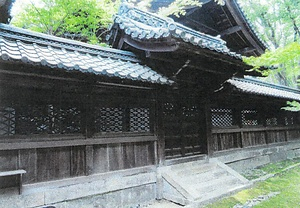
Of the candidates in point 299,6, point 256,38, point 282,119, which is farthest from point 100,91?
point 299,6

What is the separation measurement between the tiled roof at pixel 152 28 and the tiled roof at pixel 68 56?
785mm

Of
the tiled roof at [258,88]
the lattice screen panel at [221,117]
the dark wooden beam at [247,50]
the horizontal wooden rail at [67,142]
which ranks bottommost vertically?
the horizontal wooden rail at [67,142]

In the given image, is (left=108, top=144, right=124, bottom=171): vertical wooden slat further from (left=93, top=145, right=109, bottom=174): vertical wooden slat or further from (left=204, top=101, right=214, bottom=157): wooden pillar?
(left=204, top=101, right=214, bottom=157): wooden pillar

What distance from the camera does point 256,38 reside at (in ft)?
36.9

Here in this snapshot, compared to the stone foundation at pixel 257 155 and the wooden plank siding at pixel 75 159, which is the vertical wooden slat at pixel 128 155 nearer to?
the wooden plank siding at pixel 75 159

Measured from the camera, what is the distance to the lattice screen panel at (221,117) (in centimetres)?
898

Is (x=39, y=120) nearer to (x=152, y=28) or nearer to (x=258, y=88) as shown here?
(x=152, y=28)

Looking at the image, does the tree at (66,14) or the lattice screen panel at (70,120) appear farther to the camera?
the tree at (66,14)

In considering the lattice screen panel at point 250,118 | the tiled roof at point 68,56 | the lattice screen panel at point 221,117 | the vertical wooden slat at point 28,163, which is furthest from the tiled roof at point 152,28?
the lattice screen panel at point 250,118

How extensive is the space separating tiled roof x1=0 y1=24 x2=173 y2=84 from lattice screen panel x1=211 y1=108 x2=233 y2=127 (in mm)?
3772

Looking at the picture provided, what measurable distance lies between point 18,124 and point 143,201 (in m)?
3.65

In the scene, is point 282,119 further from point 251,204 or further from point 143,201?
point 143,201

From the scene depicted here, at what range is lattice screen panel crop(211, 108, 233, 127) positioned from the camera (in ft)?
29.5

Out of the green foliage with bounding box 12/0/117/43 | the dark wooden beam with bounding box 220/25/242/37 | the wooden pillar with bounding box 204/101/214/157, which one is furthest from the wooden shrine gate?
the dark wooden beam with bounding box 220/25/242/37
